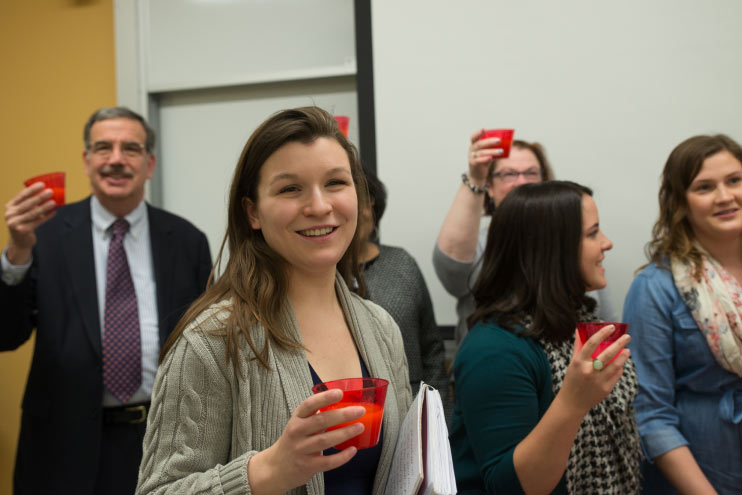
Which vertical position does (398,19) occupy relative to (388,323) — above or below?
above

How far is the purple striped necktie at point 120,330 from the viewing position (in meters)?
2.10

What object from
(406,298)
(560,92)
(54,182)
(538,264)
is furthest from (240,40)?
(538,264)

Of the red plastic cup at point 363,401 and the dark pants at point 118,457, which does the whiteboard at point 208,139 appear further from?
the red plastic cup at point 363,401

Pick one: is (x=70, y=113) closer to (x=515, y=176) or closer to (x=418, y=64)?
(x=418, y=64)

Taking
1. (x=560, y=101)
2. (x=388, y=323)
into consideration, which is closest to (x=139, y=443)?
(x=388, y=323)

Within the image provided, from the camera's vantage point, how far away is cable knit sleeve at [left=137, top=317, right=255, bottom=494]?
1.00 metres

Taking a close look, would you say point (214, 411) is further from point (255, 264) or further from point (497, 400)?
point (497, 400)

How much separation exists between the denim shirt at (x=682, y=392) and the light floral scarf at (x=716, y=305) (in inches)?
1.2

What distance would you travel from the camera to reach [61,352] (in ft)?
6.88

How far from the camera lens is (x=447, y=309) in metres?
2.75

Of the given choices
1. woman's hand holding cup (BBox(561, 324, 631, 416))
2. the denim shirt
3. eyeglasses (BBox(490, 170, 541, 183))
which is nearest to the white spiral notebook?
woman's hand holding cup (BBox(561, 324, 631, 416))

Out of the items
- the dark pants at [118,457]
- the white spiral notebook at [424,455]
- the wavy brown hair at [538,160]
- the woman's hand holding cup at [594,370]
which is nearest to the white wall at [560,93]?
the wavy brown hair at [538,160]

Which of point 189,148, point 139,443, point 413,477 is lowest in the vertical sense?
point 139,443

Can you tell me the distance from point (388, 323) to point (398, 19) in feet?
5.88
